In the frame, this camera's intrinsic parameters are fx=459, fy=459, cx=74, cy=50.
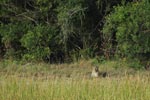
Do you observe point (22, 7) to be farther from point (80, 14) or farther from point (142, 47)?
point (142, 47)

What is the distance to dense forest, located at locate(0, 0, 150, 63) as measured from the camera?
14.0 metres

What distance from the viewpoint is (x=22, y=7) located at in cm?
1631

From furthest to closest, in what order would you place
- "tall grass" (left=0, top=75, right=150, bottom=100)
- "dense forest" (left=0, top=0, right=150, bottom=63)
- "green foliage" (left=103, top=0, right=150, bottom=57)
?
"dense forest" (left=0, top=0, right=150, bottom=63)
"green foliage" (left=103, top=0, right=150, bottom=57)
"tall grass" (left=0, top=75, right=150, bottom=100)

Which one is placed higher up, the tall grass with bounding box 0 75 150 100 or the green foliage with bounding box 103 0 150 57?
the green foliage with bounding box 103 0 150 57

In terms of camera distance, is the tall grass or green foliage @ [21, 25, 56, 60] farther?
green foliage @ [21, 25, 56, 60]

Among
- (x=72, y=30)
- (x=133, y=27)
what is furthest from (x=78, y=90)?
(x=72, y=30)

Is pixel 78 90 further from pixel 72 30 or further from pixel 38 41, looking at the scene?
pixel 38 41

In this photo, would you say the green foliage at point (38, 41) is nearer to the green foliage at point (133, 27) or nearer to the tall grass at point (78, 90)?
the green foliage at point (133, 27)

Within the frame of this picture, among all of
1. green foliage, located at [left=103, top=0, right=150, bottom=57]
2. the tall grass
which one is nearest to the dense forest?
green foliage, located at [left=103, top=0, right=150, bottom=57]

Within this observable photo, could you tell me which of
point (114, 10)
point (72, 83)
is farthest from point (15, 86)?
point (114, 10)

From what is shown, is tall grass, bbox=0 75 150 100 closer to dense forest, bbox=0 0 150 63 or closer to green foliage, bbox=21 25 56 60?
dense forest, bbox=0 0 150 63

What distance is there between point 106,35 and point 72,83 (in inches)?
277

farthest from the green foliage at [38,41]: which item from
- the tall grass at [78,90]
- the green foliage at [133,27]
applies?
the tall grass at [78,90]

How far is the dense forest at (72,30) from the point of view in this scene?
46.0ft
